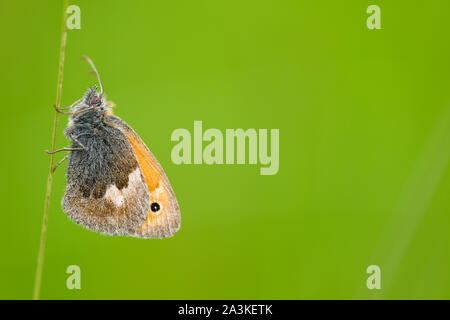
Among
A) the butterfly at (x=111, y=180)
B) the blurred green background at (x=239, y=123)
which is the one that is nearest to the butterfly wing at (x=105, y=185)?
the butterfly at (x=111, y=180)

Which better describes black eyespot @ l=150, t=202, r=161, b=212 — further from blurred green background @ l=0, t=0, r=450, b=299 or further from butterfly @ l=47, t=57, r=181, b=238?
blurred green background @ l=0, t=0, r=450, b=299

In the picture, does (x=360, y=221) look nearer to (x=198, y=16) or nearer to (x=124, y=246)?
(x=124, y=246)

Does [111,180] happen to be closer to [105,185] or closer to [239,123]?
[105,185]

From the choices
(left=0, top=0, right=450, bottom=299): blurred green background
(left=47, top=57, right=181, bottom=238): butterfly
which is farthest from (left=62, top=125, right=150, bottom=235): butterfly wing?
(left=0, top=0, right=450, bottom=299): blurred green background

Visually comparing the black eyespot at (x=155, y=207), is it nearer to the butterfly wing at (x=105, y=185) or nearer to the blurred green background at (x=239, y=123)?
the butterfly wing at (x=105, y=185)

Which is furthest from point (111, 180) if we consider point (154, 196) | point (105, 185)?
point (154, 196)

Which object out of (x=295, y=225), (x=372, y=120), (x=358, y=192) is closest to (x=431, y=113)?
(x=372, y=120)
